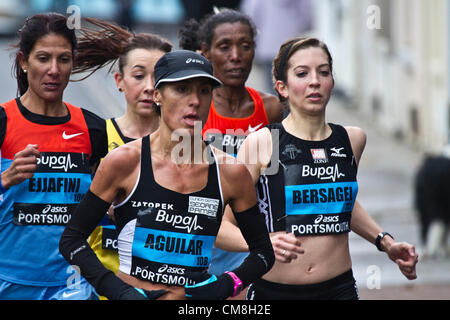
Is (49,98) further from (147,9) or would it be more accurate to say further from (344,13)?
(147,9)

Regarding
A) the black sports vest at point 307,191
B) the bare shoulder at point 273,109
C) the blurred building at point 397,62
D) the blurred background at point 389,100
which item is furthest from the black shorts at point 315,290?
the blurred building at point 397,62

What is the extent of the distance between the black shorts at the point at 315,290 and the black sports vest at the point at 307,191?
27 centimetres

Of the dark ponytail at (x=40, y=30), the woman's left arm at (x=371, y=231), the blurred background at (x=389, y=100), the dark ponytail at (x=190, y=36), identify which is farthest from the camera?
the blurred background at (x=389, y=100)

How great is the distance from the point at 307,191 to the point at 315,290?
53 cm

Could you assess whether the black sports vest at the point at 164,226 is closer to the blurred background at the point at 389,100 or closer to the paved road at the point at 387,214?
the paved road at the point at 387,214

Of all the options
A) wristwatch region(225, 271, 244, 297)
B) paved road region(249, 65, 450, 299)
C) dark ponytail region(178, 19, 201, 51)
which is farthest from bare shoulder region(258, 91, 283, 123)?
wristwatch region(225, 271, 244, 297)

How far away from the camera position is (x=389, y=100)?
19.0 m

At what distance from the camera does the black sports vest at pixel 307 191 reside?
5.13 m

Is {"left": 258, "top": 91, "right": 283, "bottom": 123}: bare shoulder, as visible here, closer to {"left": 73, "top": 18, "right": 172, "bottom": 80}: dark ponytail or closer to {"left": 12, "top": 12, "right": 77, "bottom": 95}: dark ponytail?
{"left": 73, "top": 18, "right": 172, "bottom": 80}: dark ponytail

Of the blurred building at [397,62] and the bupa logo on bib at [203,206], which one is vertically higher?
the blurred building at [397,62]

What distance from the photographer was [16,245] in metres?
5.48

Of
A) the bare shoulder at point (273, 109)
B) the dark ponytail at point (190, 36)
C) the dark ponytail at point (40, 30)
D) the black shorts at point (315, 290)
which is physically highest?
the dark ponytail at point (190, 36)

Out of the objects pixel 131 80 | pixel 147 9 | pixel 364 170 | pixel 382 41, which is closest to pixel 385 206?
pixel 364 170

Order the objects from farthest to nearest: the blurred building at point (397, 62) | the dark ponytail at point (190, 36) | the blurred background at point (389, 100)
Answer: the blurred building at point (397, 62), the blurred background at point (389, 100), the dark ponytail at point (190, 36)
